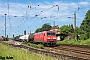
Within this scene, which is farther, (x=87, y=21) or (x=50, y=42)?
(x=87, y=21)

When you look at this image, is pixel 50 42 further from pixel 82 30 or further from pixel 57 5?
pixel 82 30

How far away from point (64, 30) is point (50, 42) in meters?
99.5

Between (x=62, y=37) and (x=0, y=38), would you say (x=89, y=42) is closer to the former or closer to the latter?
(x=62, y=37)

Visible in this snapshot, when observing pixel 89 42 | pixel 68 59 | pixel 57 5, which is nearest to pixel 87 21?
pixel 89 42

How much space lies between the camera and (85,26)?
328 feet

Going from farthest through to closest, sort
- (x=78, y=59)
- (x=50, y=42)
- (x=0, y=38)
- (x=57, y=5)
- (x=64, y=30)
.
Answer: (x=64, y=30) → (x=0, y=38) → (x=50, y=42) → (x=57, y=5) → (x=78, y=59)

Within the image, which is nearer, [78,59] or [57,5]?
[78,59]

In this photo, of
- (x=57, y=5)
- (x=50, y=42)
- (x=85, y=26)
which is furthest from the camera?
(x=85, y=26)

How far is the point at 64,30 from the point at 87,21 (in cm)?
4336

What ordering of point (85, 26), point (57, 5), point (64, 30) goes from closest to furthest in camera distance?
point (57, 5) → point (85, 26) → point (64, 30)

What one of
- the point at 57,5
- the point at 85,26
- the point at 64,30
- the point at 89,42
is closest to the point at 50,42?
the point at 89,42

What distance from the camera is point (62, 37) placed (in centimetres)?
7812

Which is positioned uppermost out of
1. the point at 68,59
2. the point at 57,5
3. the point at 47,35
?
the point at 57,5

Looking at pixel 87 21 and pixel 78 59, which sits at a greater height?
pixel 87 21
